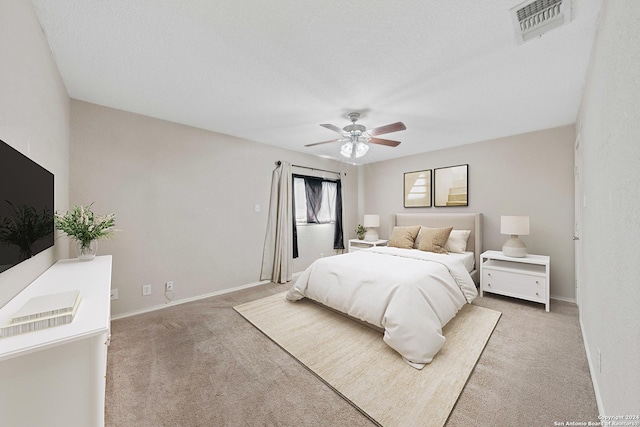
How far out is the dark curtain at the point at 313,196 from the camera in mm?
4547

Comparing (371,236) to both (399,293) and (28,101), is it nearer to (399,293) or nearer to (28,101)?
(399,293)

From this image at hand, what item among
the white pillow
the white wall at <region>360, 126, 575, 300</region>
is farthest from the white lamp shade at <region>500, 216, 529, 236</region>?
the white pillow

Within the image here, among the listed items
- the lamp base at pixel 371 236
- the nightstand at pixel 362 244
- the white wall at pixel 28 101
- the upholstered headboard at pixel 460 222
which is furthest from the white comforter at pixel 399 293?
the white wall at pixel 28 101

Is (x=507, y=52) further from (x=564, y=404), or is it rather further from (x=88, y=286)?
(x=88, y=286)

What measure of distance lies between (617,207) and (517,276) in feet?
→ 7.62

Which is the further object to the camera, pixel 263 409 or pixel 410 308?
pixel 410 308

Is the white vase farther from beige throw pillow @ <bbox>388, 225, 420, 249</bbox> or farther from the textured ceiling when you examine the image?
beige throw pillow @ <bbox>388, 225, 420, 249</bbox>

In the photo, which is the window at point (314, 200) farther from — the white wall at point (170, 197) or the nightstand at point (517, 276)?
the nightstand at point (517, 276)

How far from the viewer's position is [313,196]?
4.63m

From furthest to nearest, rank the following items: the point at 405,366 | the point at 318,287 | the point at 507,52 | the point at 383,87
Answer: the point at 318,287 → the point at 383,87 → the point at 405,366 → the point at 507,52

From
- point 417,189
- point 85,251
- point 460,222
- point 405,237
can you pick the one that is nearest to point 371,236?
point 405,237

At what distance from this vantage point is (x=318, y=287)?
279cm

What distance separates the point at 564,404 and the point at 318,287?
A: 202cm

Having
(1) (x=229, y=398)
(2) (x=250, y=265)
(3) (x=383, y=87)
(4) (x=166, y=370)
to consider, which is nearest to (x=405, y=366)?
(1) (x=229, y=398)
